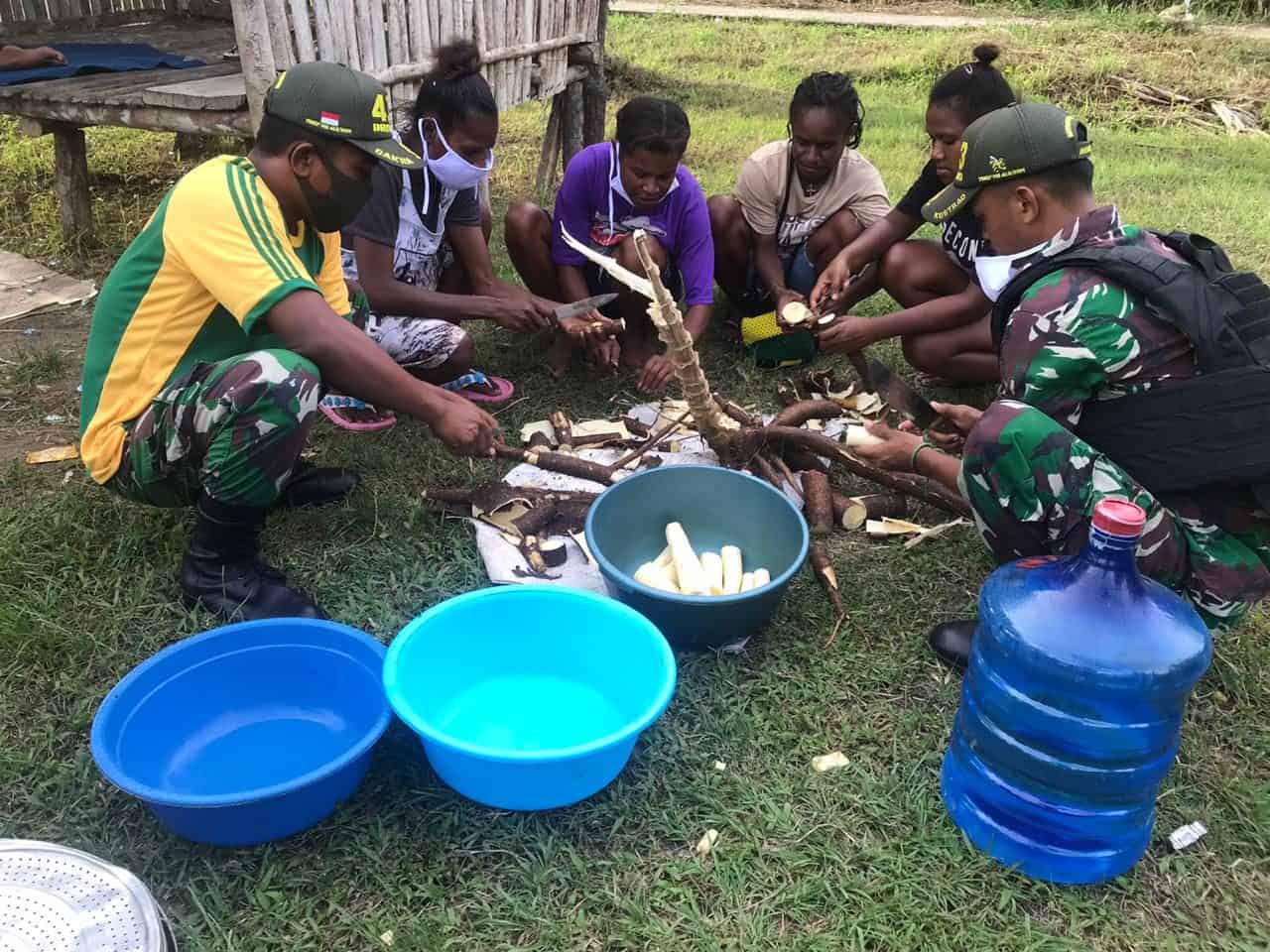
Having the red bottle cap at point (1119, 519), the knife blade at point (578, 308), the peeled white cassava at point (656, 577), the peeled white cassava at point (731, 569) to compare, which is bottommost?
the peeled white cassava at point (656, 577)

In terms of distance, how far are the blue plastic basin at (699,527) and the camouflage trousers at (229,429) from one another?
0.82 meters

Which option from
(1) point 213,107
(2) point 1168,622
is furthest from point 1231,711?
(1) point 213,107

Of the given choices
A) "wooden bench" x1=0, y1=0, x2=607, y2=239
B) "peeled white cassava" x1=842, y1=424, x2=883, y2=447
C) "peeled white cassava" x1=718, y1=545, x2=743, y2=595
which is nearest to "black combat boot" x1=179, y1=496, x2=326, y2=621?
"peeled white cassava" x1=718, y1=545, x2=743, y2=595

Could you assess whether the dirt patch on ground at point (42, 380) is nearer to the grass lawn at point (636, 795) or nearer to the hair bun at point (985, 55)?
the grass lawn at point (636, 795)

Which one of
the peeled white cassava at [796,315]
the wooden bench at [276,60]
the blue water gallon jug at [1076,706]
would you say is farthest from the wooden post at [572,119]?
the blue water gallon jug at [1076,706]

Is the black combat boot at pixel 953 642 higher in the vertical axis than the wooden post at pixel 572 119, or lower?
lower

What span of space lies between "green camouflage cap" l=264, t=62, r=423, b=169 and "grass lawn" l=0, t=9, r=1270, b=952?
1.18 m

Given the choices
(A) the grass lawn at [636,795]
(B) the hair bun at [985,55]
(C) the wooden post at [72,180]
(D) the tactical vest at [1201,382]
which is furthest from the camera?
(C) the wooden post at [72,180]

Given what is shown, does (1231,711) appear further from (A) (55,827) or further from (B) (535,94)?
(B) (535,94)

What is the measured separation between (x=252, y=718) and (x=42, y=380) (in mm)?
2361

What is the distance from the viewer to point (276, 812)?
71.9 inches

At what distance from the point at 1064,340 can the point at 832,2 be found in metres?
16.4

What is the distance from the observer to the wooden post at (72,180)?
505cm

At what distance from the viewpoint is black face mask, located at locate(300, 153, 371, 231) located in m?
2.34
